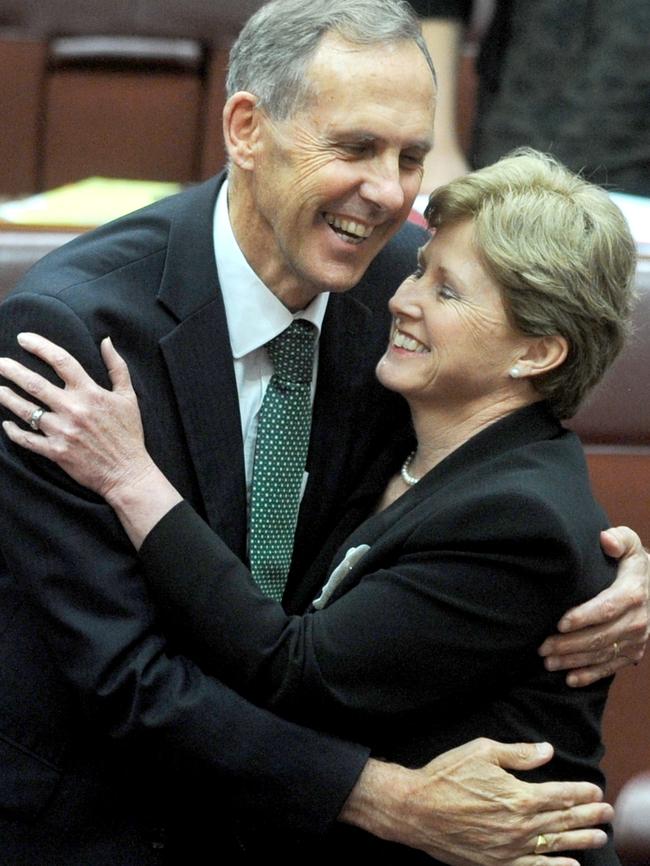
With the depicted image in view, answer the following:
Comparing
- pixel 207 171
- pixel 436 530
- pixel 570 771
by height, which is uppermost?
pixel 436 530

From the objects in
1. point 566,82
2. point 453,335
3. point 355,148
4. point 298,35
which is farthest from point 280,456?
point 566,82

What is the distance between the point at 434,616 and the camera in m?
1.45

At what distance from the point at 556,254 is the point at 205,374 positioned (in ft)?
1.23

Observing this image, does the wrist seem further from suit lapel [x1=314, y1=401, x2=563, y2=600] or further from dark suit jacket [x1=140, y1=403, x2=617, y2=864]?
suit lapel [x1=314, y1=401, x2=563, y2=600]

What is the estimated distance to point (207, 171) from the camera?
3654 millimetres

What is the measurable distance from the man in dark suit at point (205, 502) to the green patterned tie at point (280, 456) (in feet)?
0.07

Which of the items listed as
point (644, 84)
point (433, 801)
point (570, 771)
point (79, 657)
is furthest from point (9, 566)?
point (644, 84)

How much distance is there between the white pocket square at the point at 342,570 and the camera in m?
1.55

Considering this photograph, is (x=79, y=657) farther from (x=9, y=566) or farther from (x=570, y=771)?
(x=570, y=771)

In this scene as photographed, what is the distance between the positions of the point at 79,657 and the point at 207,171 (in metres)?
2.36

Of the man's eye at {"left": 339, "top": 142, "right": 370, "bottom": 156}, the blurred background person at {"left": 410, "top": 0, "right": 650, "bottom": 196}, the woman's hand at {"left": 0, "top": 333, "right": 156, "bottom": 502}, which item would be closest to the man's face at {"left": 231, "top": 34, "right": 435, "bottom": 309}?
the man's eye at {"left": 339, "top": 142, "right": 370, "bottom": 156}

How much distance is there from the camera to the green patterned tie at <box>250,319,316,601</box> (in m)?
1.61

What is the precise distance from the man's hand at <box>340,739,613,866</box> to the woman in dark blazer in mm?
28

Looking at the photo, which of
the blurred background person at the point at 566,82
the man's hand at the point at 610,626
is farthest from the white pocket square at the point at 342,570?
the blurred background person at the point at 566,82
